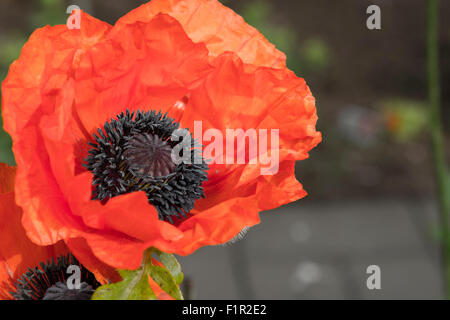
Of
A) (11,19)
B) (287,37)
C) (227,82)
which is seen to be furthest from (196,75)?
(11,19)

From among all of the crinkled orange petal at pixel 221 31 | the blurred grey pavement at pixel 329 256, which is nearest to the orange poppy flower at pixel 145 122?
the crinkled orange petal at pixel 221 31

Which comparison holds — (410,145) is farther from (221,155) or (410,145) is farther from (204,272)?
(221,155)

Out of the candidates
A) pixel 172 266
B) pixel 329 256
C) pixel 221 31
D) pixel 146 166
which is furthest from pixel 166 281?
pixel 329 256

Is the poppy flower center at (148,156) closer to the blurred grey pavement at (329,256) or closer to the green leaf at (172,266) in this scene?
the green leaf at (172,266)

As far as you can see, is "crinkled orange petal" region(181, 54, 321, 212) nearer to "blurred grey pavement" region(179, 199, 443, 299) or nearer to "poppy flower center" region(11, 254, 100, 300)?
"poppy flower center" region(11, 254, 100, 300)

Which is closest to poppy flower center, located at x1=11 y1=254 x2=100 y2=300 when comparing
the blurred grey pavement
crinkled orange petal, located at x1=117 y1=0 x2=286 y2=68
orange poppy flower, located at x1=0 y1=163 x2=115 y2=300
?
orange poppy flower, located at x1=0 y1=163 x2=115 y2=300
